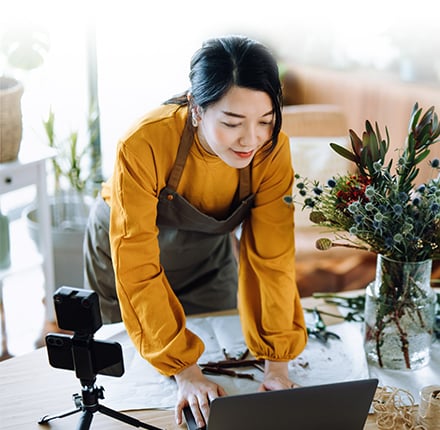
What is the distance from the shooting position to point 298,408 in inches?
49.8

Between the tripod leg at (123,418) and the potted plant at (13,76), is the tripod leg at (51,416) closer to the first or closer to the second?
the tripod leg at (123,418)

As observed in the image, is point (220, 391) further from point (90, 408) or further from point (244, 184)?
point (244, 184)

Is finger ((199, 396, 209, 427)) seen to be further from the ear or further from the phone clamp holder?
the ear

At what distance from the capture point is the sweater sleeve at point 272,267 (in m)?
1.61

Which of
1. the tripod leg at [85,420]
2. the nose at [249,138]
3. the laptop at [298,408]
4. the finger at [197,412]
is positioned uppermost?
the nose at [249,138]

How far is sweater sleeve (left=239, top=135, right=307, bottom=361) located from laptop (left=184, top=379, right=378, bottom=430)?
0.30m

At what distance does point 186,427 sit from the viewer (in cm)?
139

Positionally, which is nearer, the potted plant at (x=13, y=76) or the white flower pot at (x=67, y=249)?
the potted plant at (x=13, y=76)

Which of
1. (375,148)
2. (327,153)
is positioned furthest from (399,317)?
(327,153)

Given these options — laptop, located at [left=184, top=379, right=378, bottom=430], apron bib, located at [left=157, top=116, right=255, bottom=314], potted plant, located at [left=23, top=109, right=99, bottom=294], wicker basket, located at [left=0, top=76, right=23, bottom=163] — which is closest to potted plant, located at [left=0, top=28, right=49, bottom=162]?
wicker basket, located at [left=0, top=76, right=23, bottom=163]

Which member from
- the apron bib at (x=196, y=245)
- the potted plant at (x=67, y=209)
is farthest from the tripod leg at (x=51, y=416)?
the potted plant at (x=67, y=209)

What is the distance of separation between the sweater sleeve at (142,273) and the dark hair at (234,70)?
0.20 meters

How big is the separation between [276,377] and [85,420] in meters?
0.40

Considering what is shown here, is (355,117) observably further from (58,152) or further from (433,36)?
(58,152)
